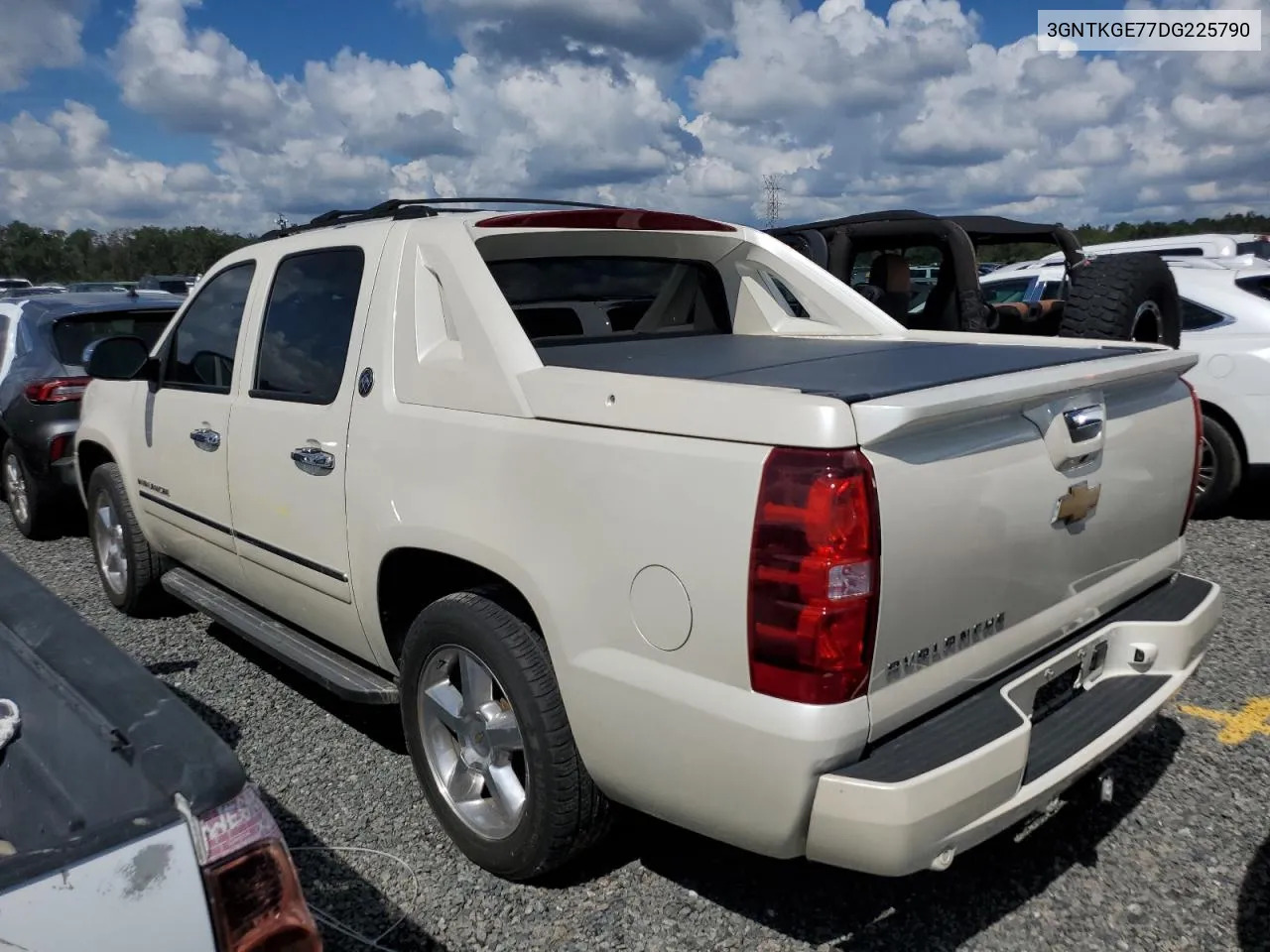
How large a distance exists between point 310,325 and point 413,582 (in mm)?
1015

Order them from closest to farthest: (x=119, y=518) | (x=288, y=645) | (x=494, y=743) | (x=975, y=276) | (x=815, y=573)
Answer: (x=815, y=573) → (x=494, y=743) → (x=288, y=645) → (x=119, y=518) → (x=975, y=276)

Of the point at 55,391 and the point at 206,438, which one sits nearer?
the point at 206,438

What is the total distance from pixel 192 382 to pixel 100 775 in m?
2.97

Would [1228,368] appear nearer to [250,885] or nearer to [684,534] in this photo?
[684,534]

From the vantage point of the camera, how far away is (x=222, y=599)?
409 centimetres

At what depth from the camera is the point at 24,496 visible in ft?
22.5

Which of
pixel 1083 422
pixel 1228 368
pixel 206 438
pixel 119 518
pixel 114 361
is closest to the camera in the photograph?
pixel 1083 422

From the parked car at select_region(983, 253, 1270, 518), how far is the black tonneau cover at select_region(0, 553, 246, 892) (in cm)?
641

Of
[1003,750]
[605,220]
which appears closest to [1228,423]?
[605,220]

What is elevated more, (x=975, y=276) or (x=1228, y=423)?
(x=975, y=276)

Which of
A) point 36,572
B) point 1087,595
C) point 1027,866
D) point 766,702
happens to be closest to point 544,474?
point 766,702

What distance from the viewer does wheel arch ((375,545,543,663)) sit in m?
2.88

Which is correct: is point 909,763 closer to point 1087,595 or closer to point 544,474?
point 1087,595

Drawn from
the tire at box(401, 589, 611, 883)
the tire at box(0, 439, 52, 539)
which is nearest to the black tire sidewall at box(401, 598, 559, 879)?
the tire at box(401, 589, 611, 883)
